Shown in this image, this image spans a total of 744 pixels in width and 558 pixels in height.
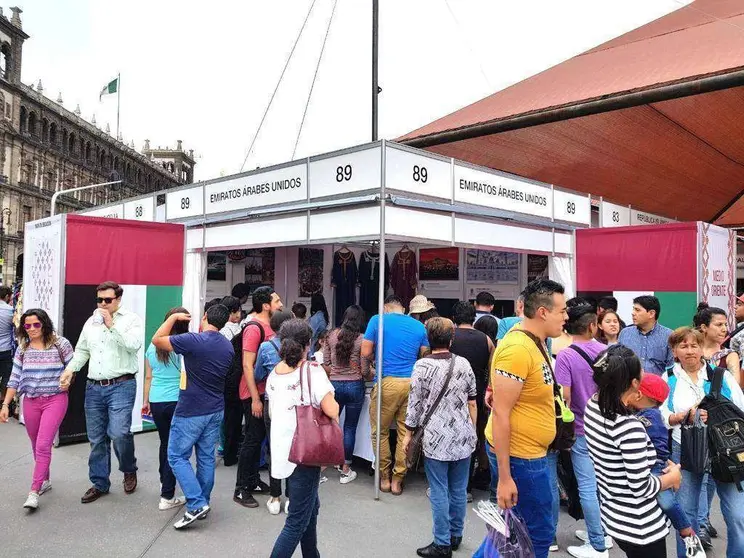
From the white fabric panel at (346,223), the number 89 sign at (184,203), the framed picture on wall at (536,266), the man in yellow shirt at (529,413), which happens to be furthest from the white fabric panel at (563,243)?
the man in yellow shirt at (529,413)

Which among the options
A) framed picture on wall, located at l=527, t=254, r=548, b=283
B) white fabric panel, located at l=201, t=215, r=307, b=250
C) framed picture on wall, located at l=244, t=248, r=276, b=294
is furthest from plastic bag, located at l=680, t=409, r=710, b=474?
framed picture on wall, located at l=244, t=248, r=276, b=294

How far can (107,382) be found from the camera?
4.16 meters

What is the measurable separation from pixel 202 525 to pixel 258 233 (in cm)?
298

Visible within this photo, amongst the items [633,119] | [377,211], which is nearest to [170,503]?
[377,211]

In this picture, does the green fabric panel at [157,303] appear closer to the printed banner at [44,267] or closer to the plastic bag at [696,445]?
the printed banner at [44,267]

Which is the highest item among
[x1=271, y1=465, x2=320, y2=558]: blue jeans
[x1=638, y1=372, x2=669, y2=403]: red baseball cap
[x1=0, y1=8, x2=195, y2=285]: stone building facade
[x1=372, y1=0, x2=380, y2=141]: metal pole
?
[x1=0, y1=8, x2=195, y2=285]: stone building facade

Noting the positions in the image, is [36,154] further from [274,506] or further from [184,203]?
[274,506]

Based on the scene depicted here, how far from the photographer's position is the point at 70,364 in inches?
163

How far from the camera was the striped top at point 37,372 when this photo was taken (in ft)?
13.0

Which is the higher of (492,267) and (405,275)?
(492,267)

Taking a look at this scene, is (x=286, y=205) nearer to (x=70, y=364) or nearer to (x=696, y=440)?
(x=70, y=364)

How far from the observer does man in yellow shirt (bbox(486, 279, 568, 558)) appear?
2.27 meters

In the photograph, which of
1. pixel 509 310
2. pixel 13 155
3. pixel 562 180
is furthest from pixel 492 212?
pixel 13 155

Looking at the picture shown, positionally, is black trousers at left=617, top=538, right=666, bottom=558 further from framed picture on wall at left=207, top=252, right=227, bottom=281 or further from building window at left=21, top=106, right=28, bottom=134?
building window at left=21, top=106, right=28, bottom=134
